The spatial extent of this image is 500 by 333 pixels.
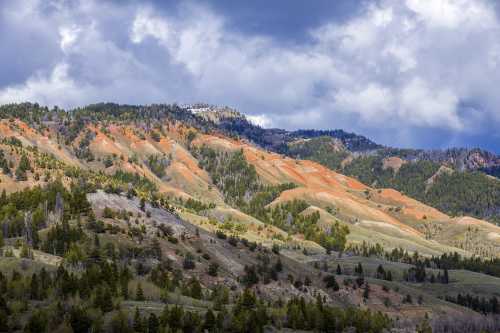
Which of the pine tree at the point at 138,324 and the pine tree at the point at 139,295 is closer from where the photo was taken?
the pine tree at the point at 138,324

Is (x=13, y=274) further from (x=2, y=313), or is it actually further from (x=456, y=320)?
(x=456, y=320)

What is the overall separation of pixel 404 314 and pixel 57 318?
104 metres

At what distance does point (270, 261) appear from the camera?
7717 inches

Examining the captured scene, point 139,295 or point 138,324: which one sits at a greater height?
point 139,295

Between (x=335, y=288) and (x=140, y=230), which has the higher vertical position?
(x=140, y=230)

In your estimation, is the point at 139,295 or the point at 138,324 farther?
the point at 139,295

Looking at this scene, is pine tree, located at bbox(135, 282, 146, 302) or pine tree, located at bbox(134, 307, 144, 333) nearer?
pine tree, located at bbox(134, 307, 144, 333)

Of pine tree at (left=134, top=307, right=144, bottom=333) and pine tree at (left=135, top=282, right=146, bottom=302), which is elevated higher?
pine tree at (left=135, top=282, right=146, bottom=302)

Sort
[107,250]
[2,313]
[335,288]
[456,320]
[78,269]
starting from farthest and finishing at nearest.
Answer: [335,288]
[456,320]
[107,250]
[78,269]
[2,313]

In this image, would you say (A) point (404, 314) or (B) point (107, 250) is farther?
(A) point (404, 314)

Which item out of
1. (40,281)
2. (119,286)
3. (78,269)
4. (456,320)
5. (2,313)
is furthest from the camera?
(456,320)

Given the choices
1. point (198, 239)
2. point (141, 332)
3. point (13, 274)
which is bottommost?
point (141, 332)

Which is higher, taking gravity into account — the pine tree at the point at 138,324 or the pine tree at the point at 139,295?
the pine tree at the point at 139,295

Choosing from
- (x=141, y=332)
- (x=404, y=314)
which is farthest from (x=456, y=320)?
(x=141, y=332)
